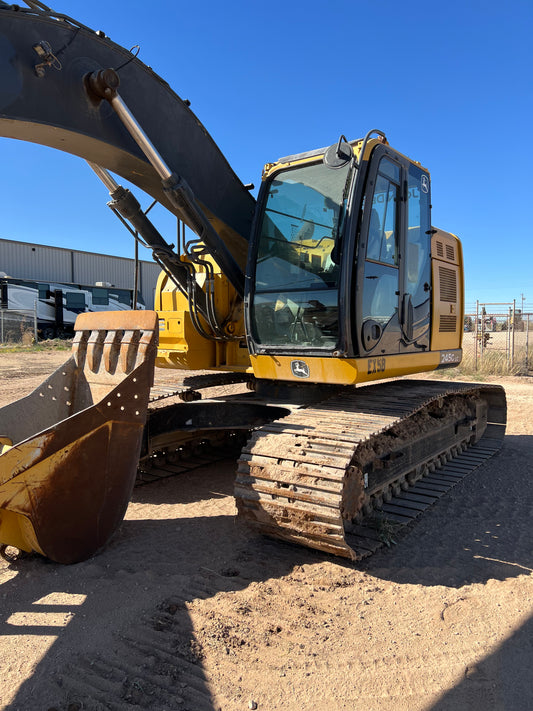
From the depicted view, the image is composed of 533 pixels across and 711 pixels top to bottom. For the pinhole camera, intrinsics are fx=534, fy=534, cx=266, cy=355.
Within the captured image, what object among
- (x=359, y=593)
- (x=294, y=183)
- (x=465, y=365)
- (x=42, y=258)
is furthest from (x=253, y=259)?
(x=42, y=258)

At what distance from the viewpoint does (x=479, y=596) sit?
3.33m

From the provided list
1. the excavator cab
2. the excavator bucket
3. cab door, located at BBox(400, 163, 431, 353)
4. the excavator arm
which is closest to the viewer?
the excavator bucket

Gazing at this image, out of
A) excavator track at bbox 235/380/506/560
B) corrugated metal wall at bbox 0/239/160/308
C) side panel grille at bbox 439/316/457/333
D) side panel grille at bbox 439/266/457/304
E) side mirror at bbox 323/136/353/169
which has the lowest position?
excavator track at bbox 235/380/506/560

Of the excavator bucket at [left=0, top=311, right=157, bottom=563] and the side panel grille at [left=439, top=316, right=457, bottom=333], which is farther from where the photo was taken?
the side panel grille at [left=439, top=316, right=457, bottom=333]

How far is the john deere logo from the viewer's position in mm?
4316

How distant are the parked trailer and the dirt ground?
2162cm

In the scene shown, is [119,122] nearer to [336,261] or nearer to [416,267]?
[336,261]

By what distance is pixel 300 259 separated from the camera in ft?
14.6

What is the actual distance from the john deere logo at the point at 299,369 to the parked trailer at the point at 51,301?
68.4 feet

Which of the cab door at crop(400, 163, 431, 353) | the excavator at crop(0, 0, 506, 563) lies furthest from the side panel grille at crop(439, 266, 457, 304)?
the cab door at crop(400, 163, 431, 353)

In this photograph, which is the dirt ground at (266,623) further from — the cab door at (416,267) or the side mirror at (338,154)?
the side mirror at (338,154)

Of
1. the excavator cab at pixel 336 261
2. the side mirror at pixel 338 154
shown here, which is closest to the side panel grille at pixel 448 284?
the excavator cab at pixel 336 261

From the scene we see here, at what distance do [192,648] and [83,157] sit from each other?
334 centimetres

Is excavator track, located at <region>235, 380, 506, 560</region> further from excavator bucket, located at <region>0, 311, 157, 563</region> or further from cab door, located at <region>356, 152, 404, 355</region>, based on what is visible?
excavator bucket, located at <region>0, 311, 157, 563</region>
